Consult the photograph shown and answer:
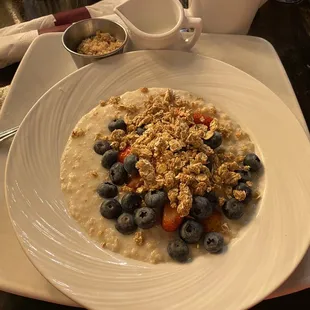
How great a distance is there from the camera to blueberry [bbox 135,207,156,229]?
86 cm

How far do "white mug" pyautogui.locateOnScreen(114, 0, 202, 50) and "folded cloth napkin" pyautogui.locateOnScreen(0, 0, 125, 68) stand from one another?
31 cm

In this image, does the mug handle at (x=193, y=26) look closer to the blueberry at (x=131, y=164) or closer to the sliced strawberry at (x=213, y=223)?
the blueberry at (x=131, y=164)

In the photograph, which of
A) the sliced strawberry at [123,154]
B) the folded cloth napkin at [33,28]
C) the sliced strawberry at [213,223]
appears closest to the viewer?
the sliced strawberry at [213,223]

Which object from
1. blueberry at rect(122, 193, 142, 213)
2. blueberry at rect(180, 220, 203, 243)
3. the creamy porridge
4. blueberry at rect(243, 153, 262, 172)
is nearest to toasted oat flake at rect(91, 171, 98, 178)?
the creamy porridge

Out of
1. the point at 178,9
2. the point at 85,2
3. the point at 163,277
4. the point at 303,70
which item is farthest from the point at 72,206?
the point at 85,2

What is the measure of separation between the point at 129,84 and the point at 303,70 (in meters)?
0.68

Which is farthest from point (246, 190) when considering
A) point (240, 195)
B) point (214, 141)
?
point (214, 141)

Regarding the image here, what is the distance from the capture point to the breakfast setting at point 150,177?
80 centimetres

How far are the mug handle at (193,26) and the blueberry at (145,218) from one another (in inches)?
23.6

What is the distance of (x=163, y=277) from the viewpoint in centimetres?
81

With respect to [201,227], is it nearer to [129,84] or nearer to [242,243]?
[242,243]

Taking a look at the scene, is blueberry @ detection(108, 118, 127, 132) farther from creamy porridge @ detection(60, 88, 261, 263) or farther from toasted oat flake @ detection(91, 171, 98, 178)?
toasted oat flake @ detection(91, 171, 98, 178)

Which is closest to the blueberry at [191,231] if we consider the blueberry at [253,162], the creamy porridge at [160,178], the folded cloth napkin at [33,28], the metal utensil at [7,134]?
the creamy porridge at [160,178]

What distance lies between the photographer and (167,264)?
0.83 metres
